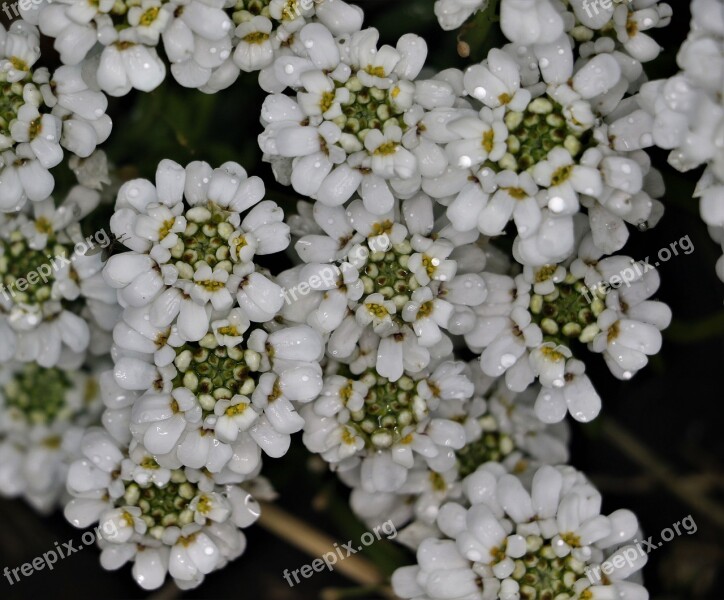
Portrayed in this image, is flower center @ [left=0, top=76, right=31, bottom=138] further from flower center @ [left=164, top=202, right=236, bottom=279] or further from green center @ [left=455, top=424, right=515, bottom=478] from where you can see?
green center @ [left=455, top=424, right=515, bottom=478]

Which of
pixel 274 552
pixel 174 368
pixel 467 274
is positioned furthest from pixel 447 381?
pixel 274 552

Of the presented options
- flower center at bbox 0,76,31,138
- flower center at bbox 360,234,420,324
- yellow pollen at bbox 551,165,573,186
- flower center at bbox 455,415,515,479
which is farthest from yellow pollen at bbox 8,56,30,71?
flower center at bbox 455,415,515,479

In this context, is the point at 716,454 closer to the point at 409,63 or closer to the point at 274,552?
the point at 274,552

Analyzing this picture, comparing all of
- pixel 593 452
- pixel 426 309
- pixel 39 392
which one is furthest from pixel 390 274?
pixel 593 452

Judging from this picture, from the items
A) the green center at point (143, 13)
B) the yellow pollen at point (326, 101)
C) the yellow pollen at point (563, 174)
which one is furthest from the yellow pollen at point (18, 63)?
the yellow pollen at point (563, 174)

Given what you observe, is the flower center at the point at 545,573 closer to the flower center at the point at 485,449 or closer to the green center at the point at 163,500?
the flower center at the point at 485,449

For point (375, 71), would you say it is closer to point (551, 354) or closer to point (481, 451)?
point (551, 354)
